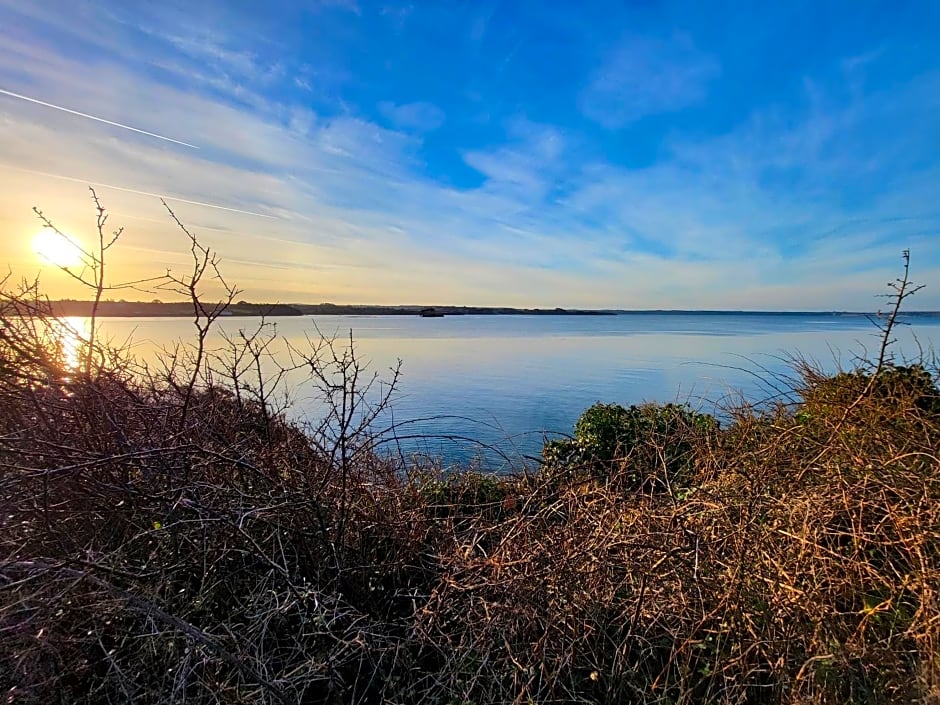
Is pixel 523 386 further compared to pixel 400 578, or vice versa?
pixel 523 386

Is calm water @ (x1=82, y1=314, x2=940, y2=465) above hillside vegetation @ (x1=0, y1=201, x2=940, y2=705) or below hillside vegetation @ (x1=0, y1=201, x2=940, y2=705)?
below

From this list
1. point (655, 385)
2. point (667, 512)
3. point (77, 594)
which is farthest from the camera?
point (655, 385)

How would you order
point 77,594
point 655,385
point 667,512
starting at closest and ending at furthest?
point 77,594 < point 667,512 < point 655,385

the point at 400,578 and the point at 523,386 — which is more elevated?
the point at 400,578

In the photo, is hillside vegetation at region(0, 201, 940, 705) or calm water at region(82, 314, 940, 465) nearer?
hillside vegetation at region(0, 201, 940, 705)

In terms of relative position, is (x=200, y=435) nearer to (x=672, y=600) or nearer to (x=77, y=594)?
(x=77, y=594)

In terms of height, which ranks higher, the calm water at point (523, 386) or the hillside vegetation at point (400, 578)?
the hillside vegetation at point (400, 578)

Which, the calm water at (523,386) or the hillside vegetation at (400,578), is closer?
the hillside vegetation at (400,578)

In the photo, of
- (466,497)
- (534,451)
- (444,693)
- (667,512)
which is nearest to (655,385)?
(534,451)

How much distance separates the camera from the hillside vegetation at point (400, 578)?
9.31 feet

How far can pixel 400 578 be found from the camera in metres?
3.86

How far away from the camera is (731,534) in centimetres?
334

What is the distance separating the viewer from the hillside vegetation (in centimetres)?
284

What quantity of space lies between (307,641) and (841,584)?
3.35 meters
